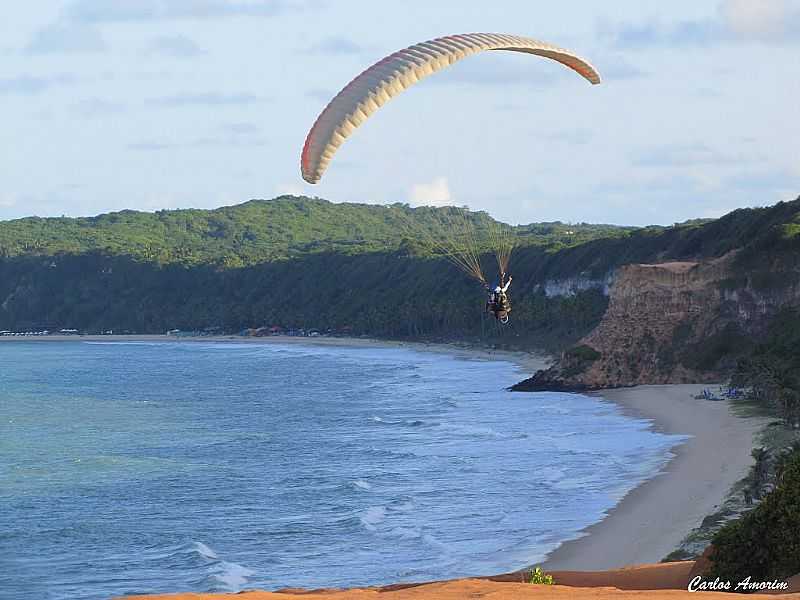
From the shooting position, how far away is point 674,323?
6662cm

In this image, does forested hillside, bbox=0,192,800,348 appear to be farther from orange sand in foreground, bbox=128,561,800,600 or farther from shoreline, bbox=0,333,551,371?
orange sand in foreground, bbox=128,561,800,600

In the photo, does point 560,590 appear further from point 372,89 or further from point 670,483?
point 670,483

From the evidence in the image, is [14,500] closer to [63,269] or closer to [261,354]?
[261,354]

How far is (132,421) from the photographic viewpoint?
66.9 meters

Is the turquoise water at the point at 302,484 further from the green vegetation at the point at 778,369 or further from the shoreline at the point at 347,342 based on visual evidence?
the shoreline at the point at 347,342

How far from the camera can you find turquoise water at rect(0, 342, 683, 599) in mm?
28219

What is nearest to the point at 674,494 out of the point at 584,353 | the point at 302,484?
the point at 302,484

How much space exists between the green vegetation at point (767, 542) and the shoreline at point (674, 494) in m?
10.4

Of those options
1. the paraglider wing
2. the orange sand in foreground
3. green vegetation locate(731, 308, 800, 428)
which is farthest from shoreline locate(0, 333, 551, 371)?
the orange sand in foreground

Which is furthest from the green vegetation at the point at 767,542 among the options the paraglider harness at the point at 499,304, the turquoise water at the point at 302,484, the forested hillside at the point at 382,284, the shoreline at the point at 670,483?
the forested hillside at the point at 382,284

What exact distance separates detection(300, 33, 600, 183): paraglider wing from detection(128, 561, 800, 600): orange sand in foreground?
22.4 ft

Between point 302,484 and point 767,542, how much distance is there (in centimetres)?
2751

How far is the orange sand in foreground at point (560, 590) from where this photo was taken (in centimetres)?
1311

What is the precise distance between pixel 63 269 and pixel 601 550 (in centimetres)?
18242
